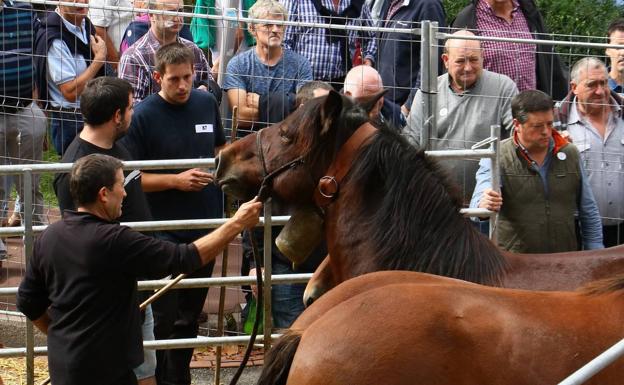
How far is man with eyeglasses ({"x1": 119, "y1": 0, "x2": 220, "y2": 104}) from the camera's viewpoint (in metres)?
8.25

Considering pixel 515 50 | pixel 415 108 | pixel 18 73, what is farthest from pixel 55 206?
pixel 515 50

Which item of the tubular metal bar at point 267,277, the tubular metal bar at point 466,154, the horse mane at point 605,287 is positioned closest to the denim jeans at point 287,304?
the tubular metal bar at point 267,277

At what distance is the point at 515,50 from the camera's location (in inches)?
308

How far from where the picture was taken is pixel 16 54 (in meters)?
8.43

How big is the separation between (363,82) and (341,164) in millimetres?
2332

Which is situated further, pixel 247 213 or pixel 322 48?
pixel 322 48

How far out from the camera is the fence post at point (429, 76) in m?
7.32

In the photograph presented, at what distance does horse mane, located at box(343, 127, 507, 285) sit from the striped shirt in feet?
13.1

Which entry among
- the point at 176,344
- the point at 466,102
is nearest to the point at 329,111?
the point at 176,344

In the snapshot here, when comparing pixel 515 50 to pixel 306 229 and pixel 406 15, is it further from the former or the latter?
pixel 306 229

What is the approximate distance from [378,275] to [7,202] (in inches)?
189

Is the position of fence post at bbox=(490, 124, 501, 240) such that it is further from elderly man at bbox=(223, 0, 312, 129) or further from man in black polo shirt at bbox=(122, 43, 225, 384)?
man in black polo shirt at bbox=(122, 43, 225, 384)

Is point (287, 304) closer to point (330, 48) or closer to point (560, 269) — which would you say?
point (330, 48)

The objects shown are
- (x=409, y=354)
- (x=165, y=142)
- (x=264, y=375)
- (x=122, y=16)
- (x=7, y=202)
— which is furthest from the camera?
(x=122, y=16)
